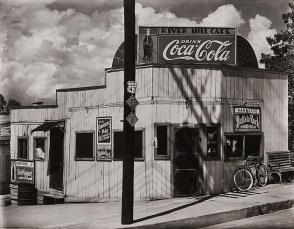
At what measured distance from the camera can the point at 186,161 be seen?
12477mm

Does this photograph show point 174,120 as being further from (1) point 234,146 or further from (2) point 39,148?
(2) point 39,148

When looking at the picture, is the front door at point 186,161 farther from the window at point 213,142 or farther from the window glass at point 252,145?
the window glass at point 252,145

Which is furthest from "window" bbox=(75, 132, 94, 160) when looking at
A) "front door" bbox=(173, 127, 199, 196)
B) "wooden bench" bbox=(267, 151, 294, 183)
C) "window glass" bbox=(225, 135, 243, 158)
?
"wooden bench" bbox=(267, 151, 294, 183)

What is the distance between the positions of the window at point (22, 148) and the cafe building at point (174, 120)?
74.1 inches

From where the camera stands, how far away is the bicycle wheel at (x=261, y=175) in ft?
43.3

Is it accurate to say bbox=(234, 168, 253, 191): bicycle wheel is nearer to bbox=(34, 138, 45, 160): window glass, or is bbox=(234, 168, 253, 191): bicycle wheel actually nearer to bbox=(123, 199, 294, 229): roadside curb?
bbox=(123, 199, 294, 229): roadside curb

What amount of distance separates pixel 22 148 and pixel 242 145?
8.94 metres

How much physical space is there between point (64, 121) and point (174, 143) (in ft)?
14.7

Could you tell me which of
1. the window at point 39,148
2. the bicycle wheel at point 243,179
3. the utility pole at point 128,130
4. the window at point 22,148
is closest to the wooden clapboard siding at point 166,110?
the bicycle wheel at point 243,179

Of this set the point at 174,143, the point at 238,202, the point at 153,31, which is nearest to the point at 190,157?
the point at 174,143

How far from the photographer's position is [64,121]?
48.7 ft

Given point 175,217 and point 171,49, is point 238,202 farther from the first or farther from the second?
point 171,49

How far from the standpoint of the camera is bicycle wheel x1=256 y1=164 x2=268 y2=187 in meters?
13.2

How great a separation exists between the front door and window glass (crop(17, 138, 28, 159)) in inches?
285
